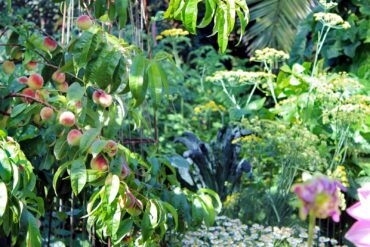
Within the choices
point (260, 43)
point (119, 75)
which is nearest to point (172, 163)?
point (119, 75)

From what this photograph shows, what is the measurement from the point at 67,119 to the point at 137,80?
9.1 inches

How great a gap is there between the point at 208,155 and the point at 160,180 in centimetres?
124

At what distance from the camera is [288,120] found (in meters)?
4.31

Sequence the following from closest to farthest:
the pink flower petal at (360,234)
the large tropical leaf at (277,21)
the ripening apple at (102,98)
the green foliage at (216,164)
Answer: the pink flower petal at (360,234) → the ripening apple at (102,98) → the green foliage at (216,164) → the large tropical leaf at (277,21)

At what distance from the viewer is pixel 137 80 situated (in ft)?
6.66

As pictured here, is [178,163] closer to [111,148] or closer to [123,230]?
[123,230]

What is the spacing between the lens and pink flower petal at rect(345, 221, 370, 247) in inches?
28.9

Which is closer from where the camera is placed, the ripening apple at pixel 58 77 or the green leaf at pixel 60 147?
the green leaf at pixel 60 147

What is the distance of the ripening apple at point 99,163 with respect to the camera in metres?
2.06

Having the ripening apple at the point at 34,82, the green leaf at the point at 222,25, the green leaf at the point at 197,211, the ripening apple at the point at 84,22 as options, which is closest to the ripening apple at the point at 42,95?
the ripening apple at the point at 34,82

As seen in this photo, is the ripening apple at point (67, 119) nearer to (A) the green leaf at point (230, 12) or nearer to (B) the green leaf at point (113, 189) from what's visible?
(B) the green leaf at point (113, 189)

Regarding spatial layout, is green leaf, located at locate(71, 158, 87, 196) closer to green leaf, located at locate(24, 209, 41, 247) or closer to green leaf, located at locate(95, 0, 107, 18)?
green leaf, located at locate(24, 209, 41, 247)

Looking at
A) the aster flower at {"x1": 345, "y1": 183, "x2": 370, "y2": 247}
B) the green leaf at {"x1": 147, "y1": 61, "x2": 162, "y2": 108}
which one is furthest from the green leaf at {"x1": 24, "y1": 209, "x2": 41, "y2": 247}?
the aster flower at {"x1": 345, "y1": 183, "x2": 370, "y2": 247}

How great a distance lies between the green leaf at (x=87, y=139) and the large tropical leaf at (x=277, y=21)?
475 cm
